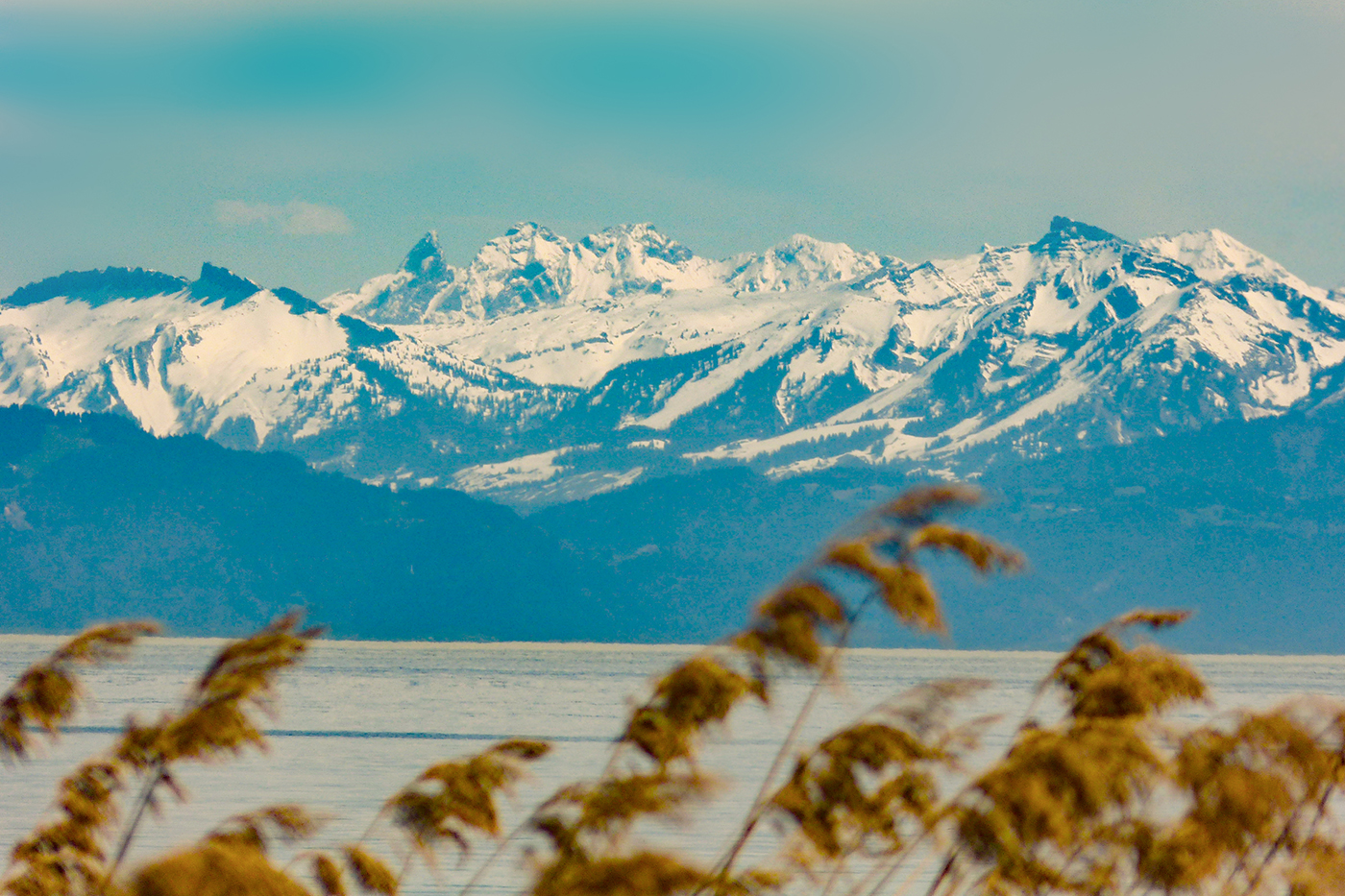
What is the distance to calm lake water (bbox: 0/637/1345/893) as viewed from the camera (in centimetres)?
4800

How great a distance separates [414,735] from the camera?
9388 cm

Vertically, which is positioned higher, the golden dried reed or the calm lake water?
the golden dried reed

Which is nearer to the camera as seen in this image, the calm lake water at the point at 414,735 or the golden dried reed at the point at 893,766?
the golden dried reed at the point at 893,766

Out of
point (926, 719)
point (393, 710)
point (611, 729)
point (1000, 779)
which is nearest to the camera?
point (1000, 779)

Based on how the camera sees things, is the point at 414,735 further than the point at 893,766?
Yes

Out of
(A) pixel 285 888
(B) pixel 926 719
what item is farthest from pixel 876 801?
(A) pixel 285 888

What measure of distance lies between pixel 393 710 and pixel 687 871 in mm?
111724

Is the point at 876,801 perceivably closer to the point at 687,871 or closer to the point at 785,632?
the point at 785,632

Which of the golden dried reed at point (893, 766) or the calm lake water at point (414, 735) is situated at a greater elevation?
the golden dried reed at point (893, 766)

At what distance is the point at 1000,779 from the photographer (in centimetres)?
791

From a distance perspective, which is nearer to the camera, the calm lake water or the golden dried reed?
the golden dried reed

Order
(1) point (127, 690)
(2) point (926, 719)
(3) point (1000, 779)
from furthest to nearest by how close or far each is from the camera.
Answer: (1) point (127, 690)
(2) point (926, 719)
(3) point (1000, 779)

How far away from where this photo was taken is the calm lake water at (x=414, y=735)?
48.0m

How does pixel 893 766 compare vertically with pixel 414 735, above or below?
above
